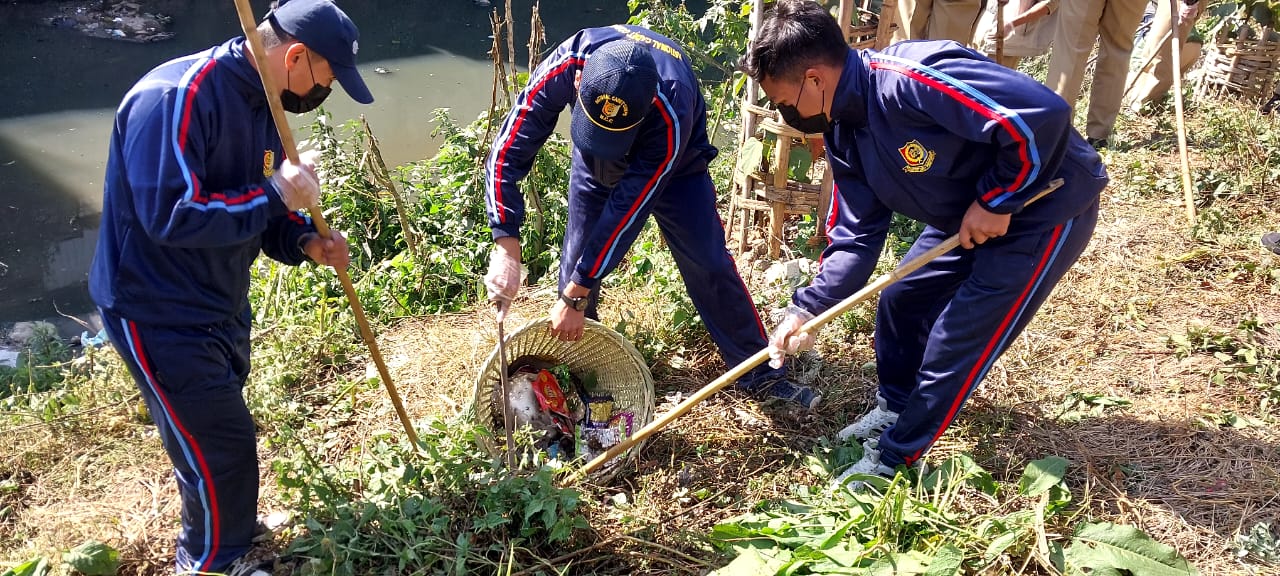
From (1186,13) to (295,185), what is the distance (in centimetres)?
633

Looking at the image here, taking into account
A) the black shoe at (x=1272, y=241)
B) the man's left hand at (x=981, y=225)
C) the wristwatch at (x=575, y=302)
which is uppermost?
the man's left hand at (x=981, y=225)

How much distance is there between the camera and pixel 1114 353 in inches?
165

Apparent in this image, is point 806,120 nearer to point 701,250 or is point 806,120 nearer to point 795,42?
point 795,42

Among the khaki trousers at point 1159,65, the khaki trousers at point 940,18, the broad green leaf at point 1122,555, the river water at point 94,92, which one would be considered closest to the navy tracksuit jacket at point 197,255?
the broad green leaf at point 1122,555

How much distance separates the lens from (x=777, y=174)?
4.75 metres

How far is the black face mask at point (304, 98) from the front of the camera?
245cm

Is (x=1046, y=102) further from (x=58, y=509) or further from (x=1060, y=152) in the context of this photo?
(x=58, y=509)

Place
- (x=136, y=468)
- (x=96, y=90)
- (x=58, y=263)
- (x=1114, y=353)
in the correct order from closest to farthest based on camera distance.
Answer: (x=136, y=468) < (x=1114, y=353) < (x=58, y=263) < (x=96, y=90)

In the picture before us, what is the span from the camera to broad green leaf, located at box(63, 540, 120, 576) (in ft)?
9.15

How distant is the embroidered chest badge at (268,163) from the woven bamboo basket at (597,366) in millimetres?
1017

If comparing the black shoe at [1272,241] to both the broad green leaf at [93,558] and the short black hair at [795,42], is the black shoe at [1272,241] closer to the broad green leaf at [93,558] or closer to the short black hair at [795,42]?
the short black hair at [795,42]

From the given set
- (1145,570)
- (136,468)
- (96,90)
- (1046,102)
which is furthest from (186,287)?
→ (96,90)

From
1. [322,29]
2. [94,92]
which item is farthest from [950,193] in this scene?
[94,92]

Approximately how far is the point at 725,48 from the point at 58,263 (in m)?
5.12
